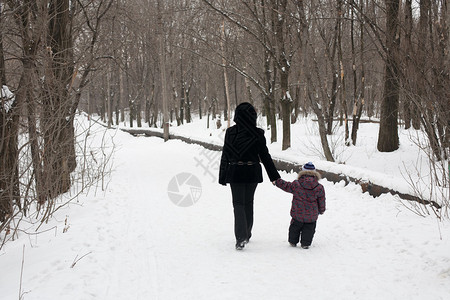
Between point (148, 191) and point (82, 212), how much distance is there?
2634 mm

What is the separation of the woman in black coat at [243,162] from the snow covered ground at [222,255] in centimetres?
52

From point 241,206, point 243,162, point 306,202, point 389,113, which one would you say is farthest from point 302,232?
point 389,113

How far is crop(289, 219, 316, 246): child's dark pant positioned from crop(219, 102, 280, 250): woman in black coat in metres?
0.66

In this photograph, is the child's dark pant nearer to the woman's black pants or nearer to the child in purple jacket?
the child in purple jacket

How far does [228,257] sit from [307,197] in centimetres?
133

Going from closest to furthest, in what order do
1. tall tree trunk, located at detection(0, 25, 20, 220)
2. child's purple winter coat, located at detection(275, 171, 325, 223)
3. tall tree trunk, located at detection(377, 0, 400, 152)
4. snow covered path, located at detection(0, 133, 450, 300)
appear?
1. snow covered path, located at detection(0, 133, 450, 300)
2. tall tree trunk, located at detection(0, 25, 20, 220)
3. child's purple winter coat, located at detection(275, 171, 325, 223)
4. tall tree trunk, located at detection(377, 0, 400, 152)

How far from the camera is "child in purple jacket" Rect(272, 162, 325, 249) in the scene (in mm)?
4816

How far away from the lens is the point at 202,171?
11.8m

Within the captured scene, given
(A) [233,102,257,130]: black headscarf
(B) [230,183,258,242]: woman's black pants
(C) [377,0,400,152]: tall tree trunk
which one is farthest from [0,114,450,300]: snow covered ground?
(C) [377,0,400,152]: tall tree trunk

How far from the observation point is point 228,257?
457 cm

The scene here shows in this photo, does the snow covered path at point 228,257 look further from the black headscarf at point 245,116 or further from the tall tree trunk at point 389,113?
the tall tree trunk at point 389,113

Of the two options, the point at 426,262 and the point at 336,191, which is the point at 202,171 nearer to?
the point at 336,191

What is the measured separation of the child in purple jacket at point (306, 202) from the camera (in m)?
4.82

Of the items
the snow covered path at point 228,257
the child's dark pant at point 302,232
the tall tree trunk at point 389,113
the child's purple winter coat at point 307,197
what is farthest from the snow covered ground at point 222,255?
the tall tree trunk at point 389,113
